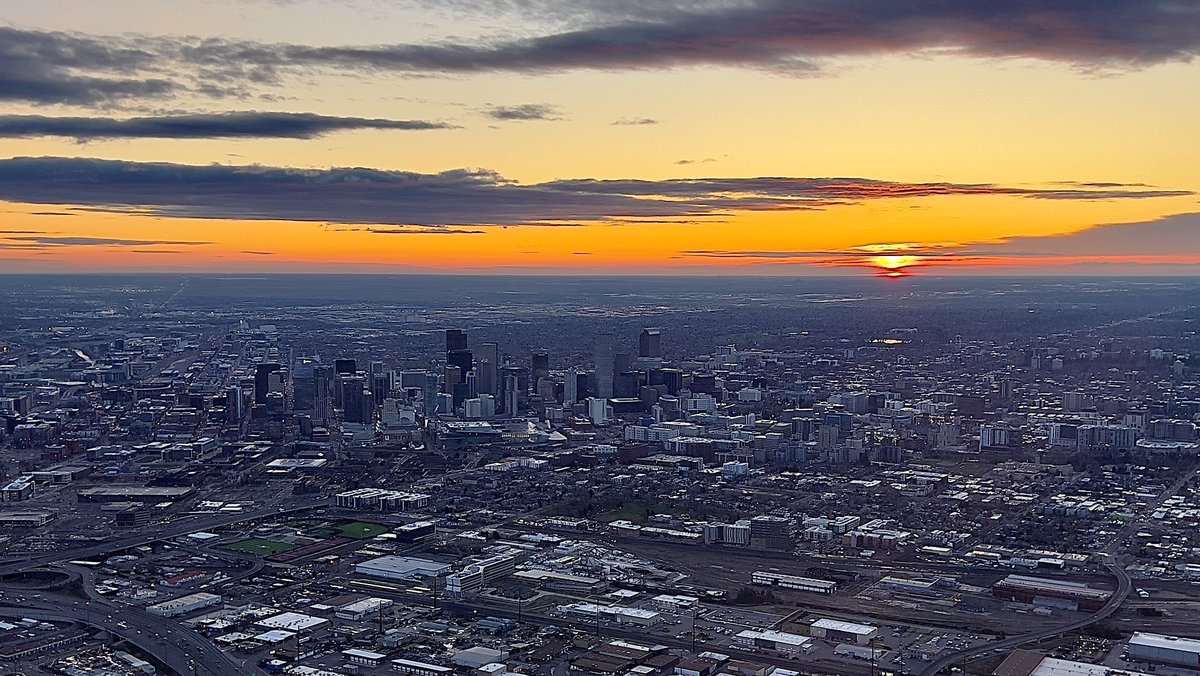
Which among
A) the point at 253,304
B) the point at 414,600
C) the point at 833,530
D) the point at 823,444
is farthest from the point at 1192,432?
the point at 253,304

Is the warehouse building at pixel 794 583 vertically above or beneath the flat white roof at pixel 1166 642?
beneath

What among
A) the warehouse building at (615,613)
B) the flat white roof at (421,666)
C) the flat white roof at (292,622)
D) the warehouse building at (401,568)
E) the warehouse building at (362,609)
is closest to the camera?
the flat white roof at (421,666)

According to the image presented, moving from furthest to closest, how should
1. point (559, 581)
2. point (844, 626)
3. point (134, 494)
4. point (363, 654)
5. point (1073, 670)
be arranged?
point (134, 494)
point (559, 581)
point (844, 626)
point (363, 654)
point (1073, 670)

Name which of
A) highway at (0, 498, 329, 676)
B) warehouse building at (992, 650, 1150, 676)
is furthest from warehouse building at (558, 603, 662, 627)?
warehouse building at (992, 650, 1150, 676)

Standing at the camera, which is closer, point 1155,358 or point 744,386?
point 744,386

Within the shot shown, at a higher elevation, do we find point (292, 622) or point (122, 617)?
point (292, 622)

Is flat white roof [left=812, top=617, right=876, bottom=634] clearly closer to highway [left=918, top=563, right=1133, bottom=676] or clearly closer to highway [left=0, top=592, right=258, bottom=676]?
highway [left=918, top=563, right=1133, bottom=676]

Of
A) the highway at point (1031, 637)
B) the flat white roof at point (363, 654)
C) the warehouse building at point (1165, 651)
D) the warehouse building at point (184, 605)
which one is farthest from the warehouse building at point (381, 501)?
the warehouse building at point (1165, 651)

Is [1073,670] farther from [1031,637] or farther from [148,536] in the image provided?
[148,536]

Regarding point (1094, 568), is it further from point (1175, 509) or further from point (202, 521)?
point (202, 521)

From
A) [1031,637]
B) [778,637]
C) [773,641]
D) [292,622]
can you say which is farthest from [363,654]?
[1031,637]

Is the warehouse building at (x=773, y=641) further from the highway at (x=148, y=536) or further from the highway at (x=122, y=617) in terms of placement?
the highway at (x=148, y=536)
